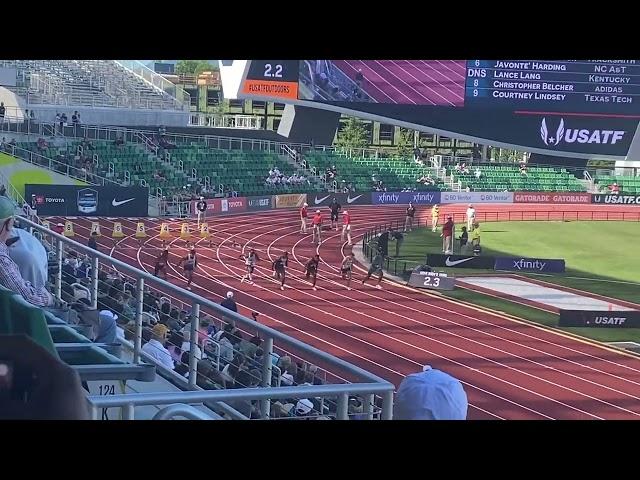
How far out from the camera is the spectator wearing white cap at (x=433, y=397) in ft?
4.84

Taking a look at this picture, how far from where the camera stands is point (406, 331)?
7637 mm

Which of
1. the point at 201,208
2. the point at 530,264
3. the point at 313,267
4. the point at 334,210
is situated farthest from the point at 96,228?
the point at 530,264

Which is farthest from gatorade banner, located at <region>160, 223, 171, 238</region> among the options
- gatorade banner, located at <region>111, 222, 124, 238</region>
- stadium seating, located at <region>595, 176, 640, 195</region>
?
stadium seating, located at <region>595, 176, 640, 195</region>

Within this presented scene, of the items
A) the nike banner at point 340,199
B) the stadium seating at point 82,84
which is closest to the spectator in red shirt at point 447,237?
the nike banner at point 340,199

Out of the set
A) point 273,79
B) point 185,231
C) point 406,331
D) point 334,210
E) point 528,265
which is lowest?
point 406,331

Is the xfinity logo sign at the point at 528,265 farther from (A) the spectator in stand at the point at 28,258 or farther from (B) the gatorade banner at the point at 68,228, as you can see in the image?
(A) the spectator in stand at the point at 28,258

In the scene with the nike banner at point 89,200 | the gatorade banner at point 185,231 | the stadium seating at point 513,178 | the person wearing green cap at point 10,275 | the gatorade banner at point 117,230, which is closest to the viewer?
the person wearing green cap at point 10,275

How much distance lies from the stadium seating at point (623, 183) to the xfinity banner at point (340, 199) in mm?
2208

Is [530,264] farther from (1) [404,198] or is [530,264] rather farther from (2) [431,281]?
(1) [404,198]

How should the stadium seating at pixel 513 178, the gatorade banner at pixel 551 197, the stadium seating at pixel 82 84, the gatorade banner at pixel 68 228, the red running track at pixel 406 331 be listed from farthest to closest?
the gatorade banner at pixel 551 197 < the stadium seating at pixel 513 178 < the stadium seating at pixel 82 84 < the red running track at pixel 406 331 < the gatorade banner at pixel 68 228

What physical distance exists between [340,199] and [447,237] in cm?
96

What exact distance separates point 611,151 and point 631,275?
1.38 meters

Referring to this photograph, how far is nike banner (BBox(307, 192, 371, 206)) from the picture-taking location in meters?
8.30
